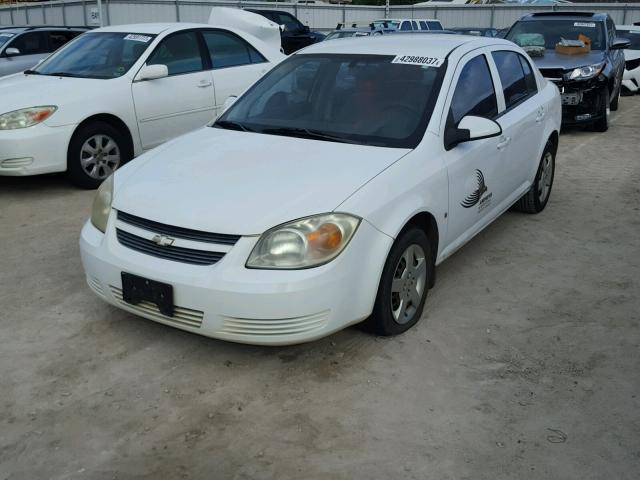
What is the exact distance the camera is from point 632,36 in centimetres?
1503

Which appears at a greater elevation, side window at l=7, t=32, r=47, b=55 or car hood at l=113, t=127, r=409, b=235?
side window at l=7, t=32, r=47, b=55

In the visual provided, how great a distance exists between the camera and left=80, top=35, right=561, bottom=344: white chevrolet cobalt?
3.24m

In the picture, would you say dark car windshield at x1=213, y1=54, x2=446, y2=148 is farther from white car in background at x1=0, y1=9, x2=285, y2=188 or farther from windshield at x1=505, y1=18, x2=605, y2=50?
windshield at x1=505, y1=18, x2=605, y2=50

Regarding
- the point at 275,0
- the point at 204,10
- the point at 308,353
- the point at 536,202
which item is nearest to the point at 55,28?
the point at 536,202

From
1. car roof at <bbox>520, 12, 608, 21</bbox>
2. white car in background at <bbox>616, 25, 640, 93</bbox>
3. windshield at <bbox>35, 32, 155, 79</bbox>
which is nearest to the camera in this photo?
windshield at <bbox>35, 32, 155, 79</bbox>

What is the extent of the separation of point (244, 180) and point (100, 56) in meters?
4.40

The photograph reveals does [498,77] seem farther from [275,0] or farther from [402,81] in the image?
[275,0]

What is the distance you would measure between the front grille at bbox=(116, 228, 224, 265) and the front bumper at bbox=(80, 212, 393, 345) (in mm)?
29

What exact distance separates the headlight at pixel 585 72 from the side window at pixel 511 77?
4.42 m

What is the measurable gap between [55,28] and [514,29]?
734 centimetres

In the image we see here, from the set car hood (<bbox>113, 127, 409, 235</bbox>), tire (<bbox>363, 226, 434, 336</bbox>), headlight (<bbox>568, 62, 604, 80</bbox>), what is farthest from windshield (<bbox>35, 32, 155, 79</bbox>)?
headlight (<bbox>568, 62, 604, 80</bbox>)

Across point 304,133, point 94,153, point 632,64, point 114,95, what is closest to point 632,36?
point 632,64

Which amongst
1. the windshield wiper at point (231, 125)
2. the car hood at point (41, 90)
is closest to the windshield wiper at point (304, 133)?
the windshield wiper at point (231, 125)

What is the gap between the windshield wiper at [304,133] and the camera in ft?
13.4
